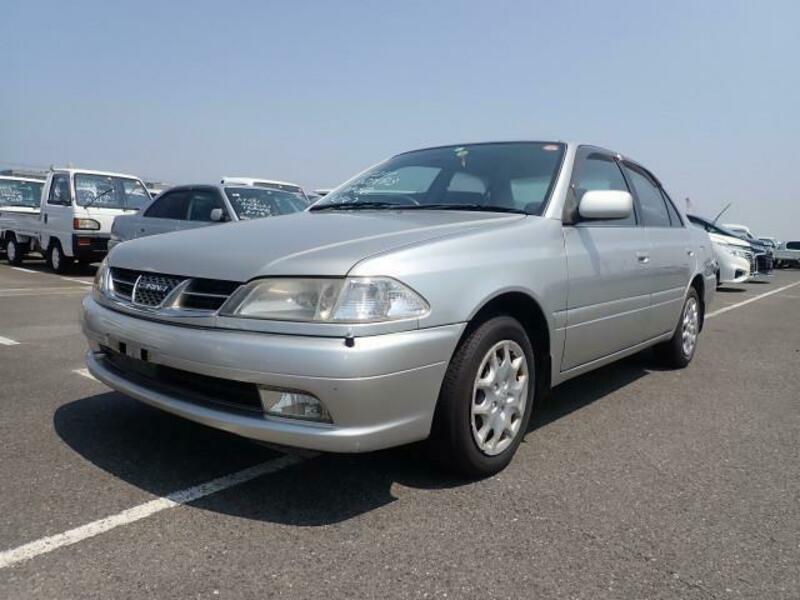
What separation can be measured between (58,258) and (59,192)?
1228 mm

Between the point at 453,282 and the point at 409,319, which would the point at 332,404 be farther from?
the point at 453,282

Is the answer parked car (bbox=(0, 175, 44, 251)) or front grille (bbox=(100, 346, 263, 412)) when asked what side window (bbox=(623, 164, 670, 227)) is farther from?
parked car (bbox=(0, 175, 44, 251))

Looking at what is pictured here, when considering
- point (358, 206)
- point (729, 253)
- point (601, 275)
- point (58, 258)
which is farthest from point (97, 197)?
point (729, 253)

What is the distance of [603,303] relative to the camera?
3.63 meters

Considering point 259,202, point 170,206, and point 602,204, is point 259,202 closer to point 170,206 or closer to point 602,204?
point 170,206

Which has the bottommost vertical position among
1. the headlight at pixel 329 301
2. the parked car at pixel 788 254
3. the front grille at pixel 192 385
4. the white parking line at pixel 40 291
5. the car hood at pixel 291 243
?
the parked car at pixel 788 254

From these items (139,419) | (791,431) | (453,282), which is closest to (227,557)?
(453,282)

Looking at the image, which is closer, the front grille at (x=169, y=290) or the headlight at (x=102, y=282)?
the front grille at (x=169, y=290)

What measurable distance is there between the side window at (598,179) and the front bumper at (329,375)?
145cm

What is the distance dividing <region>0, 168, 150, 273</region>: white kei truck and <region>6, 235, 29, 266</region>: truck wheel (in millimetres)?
971

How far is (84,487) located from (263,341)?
40.5 inches

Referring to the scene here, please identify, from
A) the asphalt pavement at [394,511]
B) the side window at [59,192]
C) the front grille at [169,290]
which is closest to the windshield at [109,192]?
the side window at [59,192]

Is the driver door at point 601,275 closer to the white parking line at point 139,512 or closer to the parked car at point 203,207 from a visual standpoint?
the white parking line at point 139,512

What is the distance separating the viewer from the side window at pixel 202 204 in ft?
28.6
